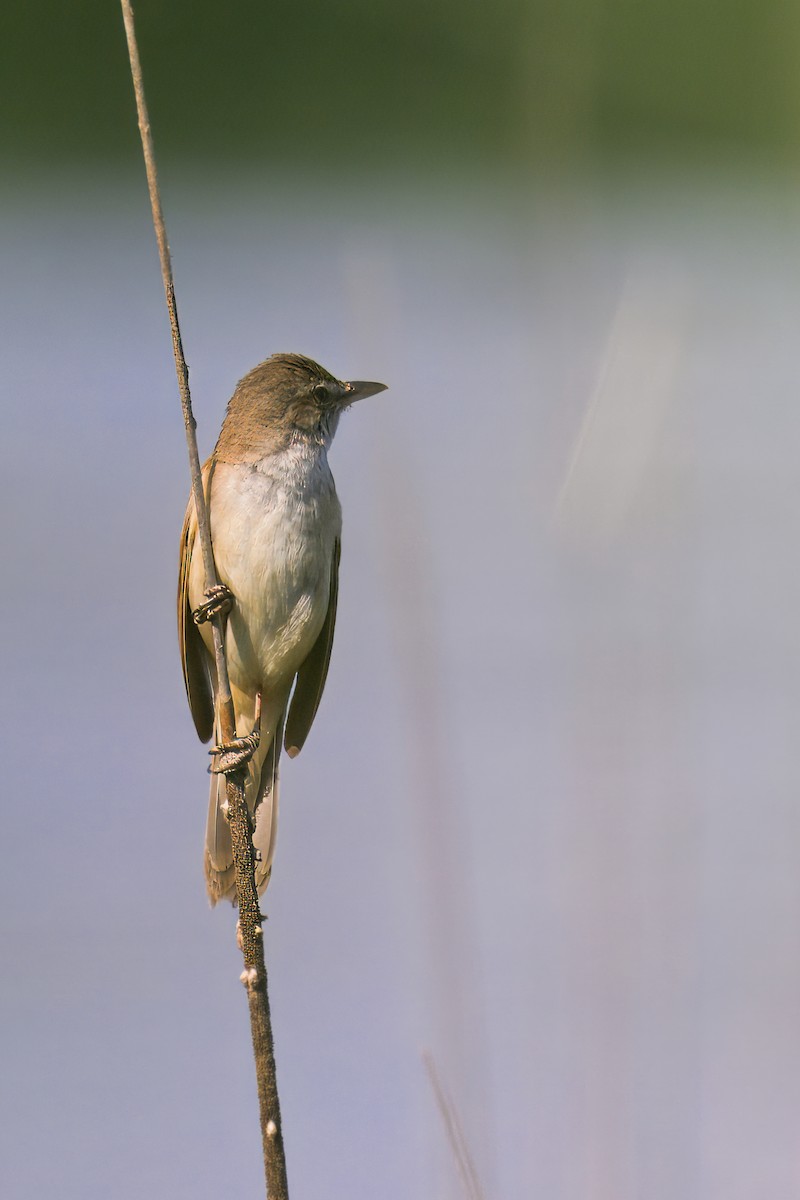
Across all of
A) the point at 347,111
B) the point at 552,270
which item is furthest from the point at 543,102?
the point at 347,111

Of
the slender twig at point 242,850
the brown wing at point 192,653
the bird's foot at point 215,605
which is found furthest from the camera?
the brown wing at point 192,653

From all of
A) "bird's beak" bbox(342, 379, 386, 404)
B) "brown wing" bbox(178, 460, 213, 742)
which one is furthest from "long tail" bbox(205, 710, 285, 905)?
→ "bird's beak" bbox(342, 379, 386, 404)

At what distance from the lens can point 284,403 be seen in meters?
2.26

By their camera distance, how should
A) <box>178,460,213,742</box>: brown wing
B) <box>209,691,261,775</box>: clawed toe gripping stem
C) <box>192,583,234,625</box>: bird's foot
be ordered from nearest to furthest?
1. <box>209,691,261,775</box>: clawed toe gripping stem
2. <box>192,583,234,625</box>: bird's foot
3. <box>178,460,213,742</box>: brown wing

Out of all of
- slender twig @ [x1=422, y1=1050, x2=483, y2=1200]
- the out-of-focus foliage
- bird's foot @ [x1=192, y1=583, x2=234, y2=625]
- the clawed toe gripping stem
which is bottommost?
slender twig @ [x1=422, y1=1050, x2=483, y2=1200]

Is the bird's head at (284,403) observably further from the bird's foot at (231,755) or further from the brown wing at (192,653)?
the bird's foot at (231,755)

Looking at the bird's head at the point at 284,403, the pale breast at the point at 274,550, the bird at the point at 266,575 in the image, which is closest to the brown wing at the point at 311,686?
the bird at the point at 266,575

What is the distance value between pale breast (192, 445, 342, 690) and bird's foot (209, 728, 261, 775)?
26 centimetres

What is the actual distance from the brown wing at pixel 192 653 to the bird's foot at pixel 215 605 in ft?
0.53

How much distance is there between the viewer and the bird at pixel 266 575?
6.67 feet

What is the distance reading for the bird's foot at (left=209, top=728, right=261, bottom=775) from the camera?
1372 millimetres

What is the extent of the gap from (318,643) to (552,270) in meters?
1.19

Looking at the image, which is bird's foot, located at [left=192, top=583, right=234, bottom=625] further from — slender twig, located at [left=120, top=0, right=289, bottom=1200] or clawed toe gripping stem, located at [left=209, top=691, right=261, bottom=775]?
slender twig, located at [left=120, top=0, right=289, bottom=1200]

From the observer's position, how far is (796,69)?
1.96 meters
